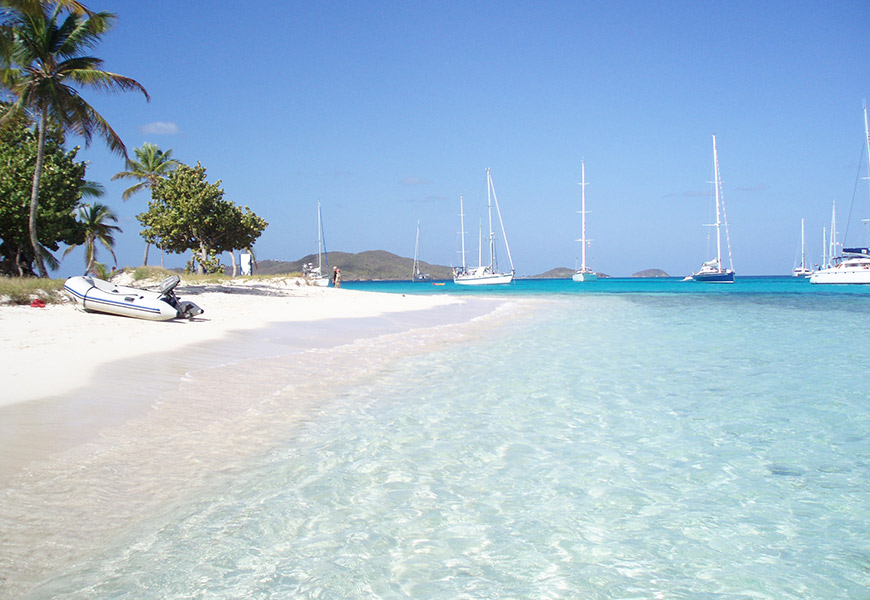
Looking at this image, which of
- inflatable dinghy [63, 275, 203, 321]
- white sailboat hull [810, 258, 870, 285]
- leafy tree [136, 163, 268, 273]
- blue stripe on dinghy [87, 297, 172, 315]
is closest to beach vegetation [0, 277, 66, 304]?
inflatable dinghy [63, 275, 203, 321]

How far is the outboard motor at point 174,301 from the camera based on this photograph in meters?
14.8

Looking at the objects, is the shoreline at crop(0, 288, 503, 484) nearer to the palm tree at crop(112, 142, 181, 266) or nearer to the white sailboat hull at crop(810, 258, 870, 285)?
the palm tree at crop(112, 142, 181, 266)

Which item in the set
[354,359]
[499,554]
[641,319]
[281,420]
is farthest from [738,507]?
[641,319]

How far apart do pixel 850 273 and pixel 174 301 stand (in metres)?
66.1

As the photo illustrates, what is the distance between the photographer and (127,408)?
6.35 m

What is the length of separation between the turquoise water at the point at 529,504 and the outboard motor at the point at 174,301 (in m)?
8.77

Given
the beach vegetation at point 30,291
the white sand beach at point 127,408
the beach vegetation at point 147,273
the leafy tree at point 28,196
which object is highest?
the leafy tree at point 28,196

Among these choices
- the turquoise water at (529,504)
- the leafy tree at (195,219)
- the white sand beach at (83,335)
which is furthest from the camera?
the leafy tree at (195,219)

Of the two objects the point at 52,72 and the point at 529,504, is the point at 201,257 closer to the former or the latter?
the point at 52,72

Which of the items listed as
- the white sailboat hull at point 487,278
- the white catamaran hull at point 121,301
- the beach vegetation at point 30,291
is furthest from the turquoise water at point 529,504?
the white sailboat hull at point 487,278

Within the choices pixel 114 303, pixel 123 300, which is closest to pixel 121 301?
pixel 123 300

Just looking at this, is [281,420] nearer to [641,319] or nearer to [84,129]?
[641,319]

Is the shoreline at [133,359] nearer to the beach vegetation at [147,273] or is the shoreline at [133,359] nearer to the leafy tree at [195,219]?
the beach vegetation at [147,273]

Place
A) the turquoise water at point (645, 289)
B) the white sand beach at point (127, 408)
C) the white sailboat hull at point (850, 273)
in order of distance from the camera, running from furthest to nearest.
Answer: the white sailboat hull at point (850, 273), the turquoise water at point (645, 289), the white sand beach at point (127, 408)
